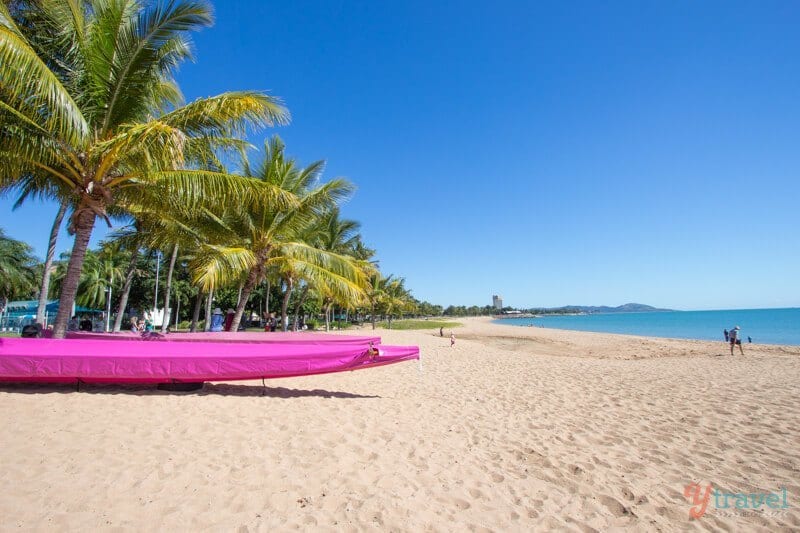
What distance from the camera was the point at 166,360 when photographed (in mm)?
5352

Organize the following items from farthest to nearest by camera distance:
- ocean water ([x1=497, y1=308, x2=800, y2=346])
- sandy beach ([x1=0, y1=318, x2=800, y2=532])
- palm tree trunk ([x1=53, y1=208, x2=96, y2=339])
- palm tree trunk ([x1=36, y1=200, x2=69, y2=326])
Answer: ocean water ([x1=497, y1=308, x2=800, y2=346]), palm tree trunk ([x1=36, y1=200, x2=69, y2=326]), palm tree trunk ([x1=53, y1=208, x2=96, y2=339]), sandy beach ([x1=0, y1=318, x2=800, y2=532])

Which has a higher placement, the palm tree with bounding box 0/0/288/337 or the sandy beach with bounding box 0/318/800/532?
the palm tree with bounding box 0/0/288/337

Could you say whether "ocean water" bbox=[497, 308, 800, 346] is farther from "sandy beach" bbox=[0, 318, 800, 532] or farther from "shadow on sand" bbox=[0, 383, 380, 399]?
"shadow on sand" bbox=[0, 383, 380, 399]

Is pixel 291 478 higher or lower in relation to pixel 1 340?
lower

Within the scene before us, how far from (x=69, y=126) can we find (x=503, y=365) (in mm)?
10708

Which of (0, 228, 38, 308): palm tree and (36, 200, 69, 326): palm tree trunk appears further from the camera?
(0, 228, 38, 308): palm tree

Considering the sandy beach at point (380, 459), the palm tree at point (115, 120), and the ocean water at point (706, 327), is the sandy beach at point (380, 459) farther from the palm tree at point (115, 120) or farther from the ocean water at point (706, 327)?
the ocean water at point (706, 327)

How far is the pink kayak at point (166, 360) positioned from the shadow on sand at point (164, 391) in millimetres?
195

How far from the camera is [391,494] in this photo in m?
2.88

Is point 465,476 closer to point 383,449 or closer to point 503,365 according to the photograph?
point 383,449

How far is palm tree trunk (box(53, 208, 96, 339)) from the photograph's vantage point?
5.98 m

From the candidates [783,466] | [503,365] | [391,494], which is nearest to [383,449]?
[391,494]

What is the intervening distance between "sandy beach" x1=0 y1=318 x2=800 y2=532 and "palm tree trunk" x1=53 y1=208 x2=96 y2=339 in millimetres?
1064

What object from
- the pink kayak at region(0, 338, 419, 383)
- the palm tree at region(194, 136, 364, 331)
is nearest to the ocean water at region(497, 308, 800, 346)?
the palm tree at region(194, 136, 364, 331)
